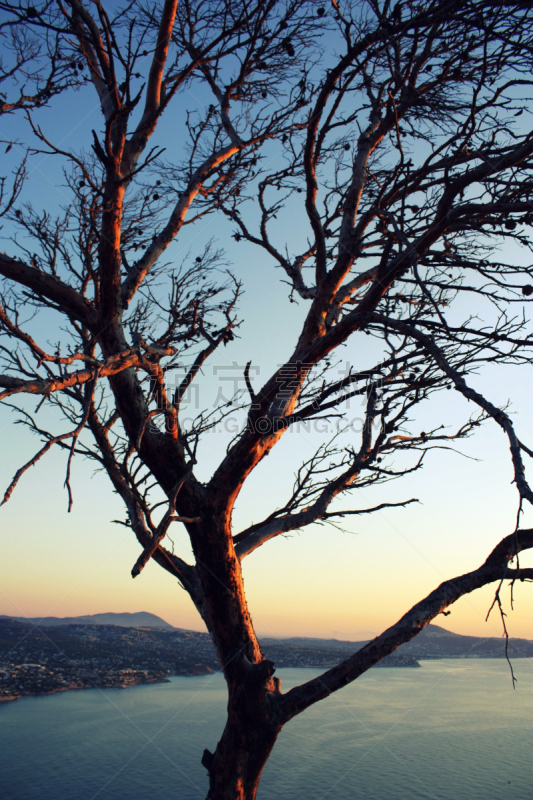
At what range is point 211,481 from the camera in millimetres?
3359

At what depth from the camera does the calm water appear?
27219 mm

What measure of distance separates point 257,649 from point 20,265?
313cm

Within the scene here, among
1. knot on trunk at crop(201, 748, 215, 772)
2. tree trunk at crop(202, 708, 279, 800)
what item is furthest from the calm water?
tree trunk at crop(202, 708, 279, 800)

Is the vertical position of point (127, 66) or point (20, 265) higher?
point (127, 66)

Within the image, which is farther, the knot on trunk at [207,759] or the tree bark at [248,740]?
the knot on trunk at [207,759]

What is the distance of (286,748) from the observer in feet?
109

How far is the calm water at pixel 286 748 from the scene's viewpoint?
89.3 ft

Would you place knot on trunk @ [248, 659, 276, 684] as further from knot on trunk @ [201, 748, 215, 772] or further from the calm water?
the calm water

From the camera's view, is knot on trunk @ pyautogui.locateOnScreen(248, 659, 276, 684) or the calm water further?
the calm water

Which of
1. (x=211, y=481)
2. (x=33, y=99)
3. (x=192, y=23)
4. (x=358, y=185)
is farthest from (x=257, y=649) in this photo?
(x=192, y=23)

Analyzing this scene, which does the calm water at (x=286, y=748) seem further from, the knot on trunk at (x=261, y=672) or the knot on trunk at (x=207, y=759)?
the knot on trunk at (x=261, y=672)

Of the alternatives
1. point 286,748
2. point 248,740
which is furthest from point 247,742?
point 286,748

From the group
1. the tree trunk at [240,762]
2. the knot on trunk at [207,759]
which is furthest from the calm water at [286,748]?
the tree trunk at [240,762]

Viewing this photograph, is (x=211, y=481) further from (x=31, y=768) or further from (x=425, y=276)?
(x=31, y=768)
